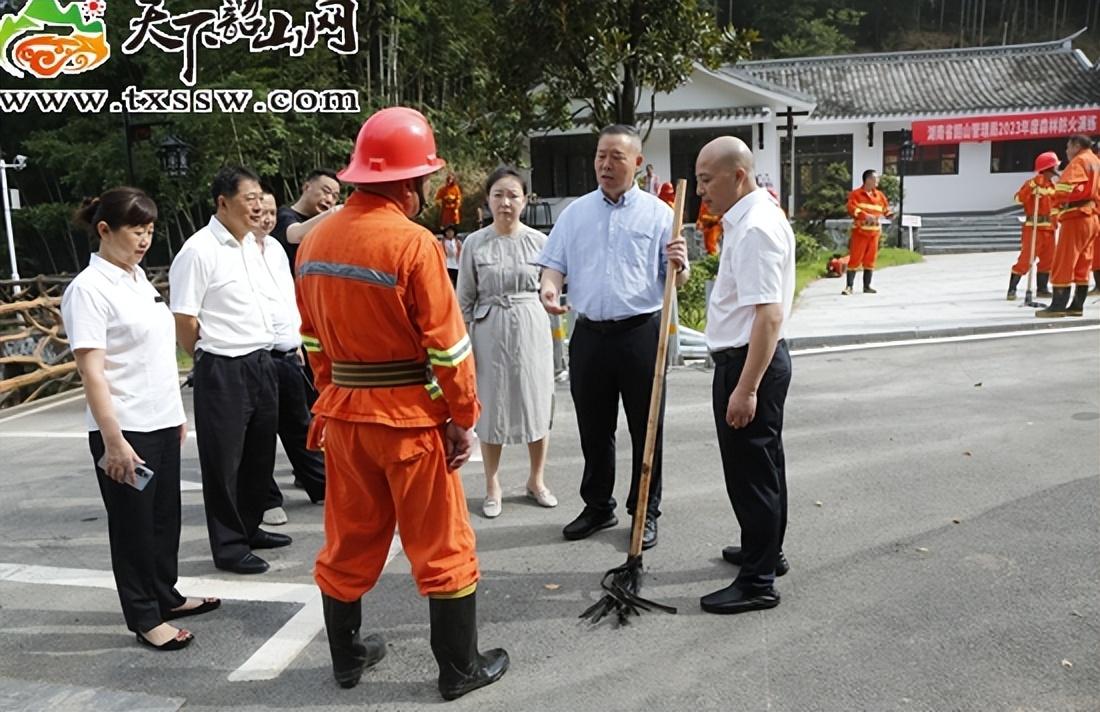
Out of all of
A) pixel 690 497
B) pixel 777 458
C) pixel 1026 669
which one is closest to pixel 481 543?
pixel 690 497

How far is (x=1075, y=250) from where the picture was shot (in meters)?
10.4

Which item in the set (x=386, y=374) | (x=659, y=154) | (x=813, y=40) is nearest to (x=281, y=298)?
(x=386, y=374)

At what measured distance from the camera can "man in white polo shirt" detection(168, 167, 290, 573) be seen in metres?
4.25

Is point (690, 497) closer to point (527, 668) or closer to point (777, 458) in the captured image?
point (777, 458)

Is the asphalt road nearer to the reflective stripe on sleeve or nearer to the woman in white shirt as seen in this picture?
the woman in white shirt

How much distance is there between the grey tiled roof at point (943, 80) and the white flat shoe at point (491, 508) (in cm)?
2359

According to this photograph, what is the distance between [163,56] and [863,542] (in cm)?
1935

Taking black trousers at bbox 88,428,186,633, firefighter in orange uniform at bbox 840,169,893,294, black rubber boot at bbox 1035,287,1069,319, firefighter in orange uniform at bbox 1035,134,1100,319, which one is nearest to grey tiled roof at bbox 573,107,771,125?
firefighter in orange uniform at bbox 840,169,893,294

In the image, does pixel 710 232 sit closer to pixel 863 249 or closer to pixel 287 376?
pixel 863 249

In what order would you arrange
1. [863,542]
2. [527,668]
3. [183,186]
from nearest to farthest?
[527,668]
[863,542]
[183,186]

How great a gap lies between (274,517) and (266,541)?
0.41 meters

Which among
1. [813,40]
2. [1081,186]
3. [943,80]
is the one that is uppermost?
[813,40]

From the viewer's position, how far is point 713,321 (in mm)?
3836

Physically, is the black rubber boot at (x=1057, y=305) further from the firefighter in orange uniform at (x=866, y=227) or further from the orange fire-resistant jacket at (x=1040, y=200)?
the firefighter in orange uniform at (x=866, y=227)
